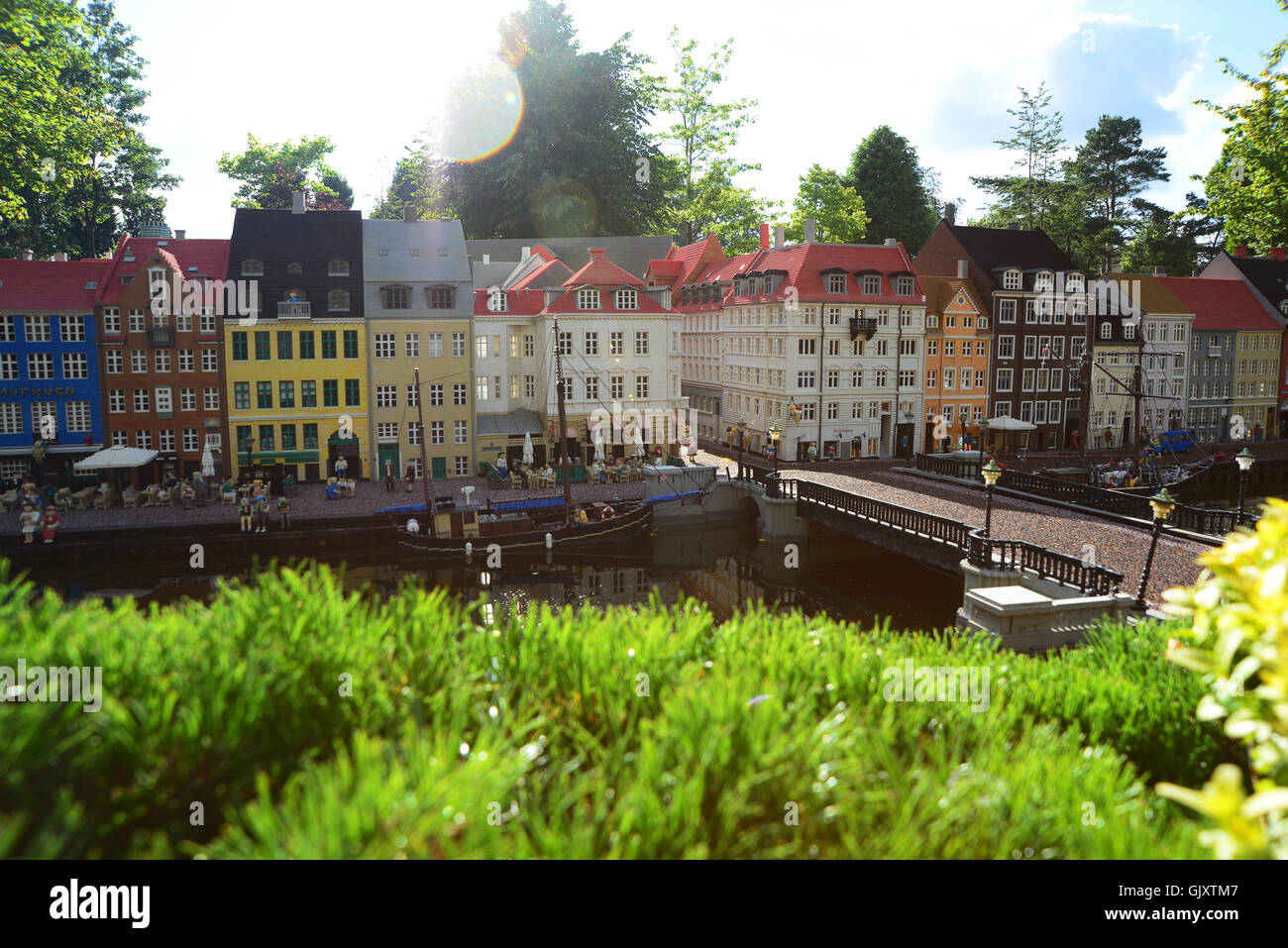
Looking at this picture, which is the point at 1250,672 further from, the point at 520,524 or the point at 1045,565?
the point at 520,524

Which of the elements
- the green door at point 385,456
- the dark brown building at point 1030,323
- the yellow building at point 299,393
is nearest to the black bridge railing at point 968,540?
the green door at point 385,456

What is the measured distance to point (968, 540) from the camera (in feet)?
102

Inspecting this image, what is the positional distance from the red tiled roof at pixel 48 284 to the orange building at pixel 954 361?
50.1m

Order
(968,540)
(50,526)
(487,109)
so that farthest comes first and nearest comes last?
(487,109) → (50,526) → (968,540)

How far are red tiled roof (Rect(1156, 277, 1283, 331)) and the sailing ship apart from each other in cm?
5179

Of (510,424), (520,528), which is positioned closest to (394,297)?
(510,424)

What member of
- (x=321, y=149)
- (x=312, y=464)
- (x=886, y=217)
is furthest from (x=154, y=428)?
(x=886, y=217)

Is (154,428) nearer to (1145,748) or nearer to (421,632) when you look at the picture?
(421,632)

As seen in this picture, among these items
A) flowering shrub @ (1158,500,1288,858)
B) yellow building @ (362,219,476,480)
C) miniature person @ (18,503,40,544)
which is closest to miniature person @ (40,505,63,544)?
miniature person @ (18,503,40,544)

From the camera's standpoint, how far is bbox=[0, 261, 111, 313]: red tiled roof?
4800cm

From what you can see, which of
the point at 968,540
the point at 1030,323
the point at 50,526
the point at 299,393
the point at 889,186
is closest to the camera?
the point at 968,540

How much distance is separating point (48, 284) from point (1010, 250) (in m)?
60.7

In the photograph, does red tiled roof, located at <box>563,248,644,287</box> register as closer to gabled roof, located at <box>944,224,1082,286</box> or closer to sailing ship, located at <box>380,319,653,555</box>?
sailing ship, located at <box>380,319,653,555</box>
